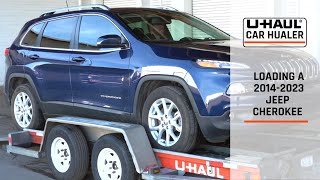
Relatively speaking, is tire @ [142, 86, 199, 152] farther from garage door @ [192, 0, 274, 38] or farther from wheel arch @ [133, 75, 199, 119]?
garage door @ [192, 0, 274, 38]

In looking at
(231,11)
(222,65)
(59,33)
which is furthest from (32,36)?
(231,11)

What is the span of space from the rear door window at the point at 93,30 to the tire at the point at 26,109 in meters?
1.30

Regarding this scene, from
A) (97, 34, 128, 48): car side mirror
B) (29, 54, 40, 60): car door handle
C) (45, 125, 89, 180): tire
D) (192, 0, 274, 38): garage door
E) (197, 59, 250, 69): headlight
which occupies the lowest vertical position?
(45, 125, 89, 180): tire

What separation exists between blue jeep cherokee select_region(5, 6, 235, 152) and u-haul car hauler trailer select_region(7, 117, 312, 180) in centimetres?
17

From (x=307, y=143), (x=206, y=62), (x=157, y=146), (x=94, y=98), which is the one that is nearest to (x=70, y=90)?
(x=94, y=98)

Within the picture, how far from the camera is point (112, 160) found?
577 centimetres

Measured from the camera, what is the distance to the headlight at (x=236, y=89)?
498cm

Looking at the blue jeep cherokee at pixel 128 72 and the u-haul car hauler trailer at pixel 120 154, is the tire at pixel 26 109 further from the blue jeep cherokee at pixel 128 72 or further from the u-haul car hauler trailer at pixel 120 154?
the u-haul car hauler trailer at pixel 120 154

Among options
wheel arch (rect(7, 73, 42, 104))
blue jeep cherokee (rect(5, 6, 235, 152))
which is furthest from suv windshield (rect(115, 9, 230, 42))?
wheel arch (rect(7, 73, 42, 104))

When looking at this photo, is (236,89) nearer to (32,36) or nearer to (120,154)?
(120,154)

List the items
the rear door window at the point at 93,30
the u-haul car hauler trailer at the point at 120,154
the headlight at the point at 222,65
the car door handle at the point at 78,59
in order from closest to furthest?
1. the u-haul car hauler trailer at the point at 120,154
2. the headlight at the point at 222,65
3. the rear door window at the point at 93,30
4. the car door handle at the point at 78,59

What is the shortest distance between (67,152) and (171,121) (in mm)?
1754

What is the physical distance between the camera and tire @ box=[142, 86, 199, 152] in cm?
521

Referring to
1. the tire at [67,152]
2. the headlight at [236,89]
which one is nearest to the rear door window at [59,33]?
the tire at [67,152]
